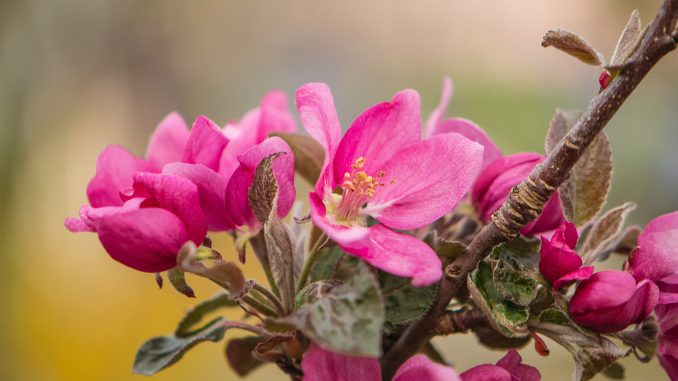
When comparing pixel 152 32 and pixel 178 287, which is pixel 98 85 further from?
pixel 178 287

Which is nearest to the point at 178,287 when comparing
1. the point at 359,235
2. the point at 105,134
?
the point at 359,235

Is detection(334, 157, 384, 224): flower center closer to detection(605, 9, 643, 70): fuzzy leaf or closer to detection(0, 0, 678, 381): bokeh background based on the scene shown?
detection(605, 9, 643, 70): fuzzy leaf

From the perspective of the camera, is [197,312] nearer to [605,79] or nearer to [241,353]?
[241,353]

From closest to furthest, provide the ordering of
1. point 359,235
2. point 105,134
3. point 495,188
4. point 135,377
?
point 359,235 < point 495,188 < point 135,377 < point 105,134

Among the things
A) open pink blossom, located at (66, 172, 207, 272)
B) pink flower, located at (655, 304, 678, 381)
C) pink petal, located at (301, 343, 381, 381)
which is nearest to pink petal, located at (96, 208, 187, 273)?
open pink blossom, located at (66, 172, 207, 272)

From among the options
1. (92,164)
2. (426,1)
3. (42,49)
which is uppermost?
(426,1)
